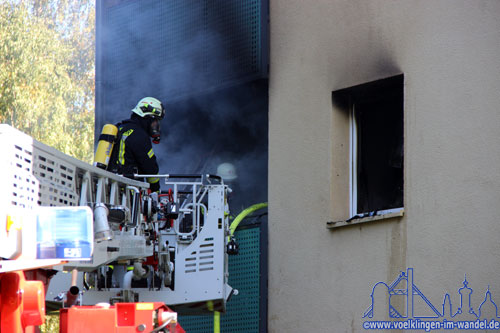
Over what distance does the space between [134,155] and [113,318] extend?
13.3 ft

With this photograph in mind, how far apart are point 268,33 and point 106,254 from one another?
4090 millimetres

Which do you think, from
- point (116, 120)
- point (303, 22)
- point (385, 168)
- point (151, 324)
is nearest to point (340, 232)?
point (385, 168)

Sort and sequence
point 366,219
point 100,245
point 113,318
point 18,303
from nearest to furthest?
point 18,303 < point 113,318 < point 100,245 < point 366,219

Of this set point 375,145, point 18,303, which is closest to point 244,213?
point 375,145

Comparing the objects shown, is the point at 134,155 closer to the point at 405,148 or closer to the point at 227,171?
the point at 227,171

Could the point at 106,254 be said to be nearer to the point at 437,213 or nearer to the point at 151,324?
the point at 151,324

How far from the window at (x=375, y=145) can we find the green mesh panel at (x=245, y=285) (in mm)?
1355

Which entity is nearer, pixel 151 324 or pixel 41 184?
pixel 151 324

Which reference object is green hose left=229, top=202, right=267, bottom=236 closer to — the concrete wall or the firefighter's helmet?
the concrete wall

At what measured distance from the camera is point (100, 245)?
25.0ft

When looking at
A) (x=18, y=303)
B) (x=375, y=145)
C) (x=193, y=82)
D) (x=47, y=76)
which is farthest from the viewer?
(x=47, y=76)

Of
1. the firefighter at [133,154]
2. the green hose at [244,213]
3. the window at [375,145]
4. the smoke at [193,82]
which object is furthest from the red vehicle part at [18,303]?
the smoke at [193,82]

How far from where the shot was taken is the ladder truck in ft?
15.2

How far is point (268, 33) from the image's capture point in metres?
10.9
